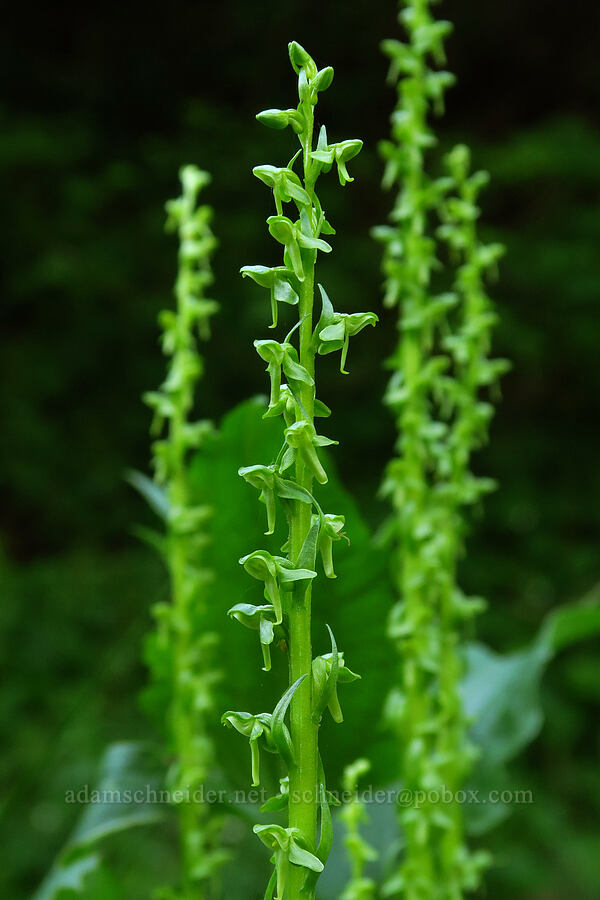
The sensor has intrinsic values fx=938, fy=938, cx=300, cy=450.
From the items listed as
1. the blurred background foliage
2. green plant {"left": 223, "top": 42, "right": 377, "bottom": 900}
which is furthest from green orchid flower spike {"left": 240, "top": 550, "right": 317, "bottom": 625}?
the blurred background foliage

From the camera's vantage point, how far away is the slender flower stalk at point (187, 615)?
439mm

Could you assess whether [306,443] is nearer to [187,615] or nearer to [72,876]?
[187,615]

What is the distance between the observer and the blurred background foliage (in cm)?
146

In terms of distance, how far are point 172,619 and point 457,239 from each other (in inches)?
9.9

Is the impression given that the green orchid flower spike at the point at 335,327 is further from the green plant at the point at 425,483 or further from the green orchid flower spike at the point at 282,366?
the green plant at the point at 425,483

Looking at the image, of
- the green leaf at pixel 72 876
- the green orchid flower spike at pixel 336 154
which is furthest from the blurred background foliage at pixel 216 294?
the green orchid flower spike at pixel 336 154

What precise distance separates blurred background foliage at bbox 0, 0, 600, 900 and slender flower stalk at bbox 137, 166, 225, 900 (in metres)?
0.91

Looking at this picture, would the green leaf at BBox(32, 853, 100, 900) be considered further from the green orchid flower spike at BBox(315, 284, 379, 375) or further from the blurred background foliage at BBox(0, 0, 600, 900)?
the blurred background foliage at BBox(0, 0, 600, 900)

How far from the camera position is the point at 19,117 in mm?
1523

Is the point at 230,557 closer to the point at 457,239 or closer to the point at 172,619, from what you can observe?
the point at 172,619

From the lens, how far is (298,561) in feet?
0.76

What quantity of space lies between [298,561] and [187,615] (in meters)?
0.23

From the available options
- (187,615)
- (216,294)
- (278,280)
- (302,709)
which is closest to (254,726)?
(302,709)

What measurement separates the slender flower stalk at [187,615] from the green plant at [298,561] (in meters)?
0.20
